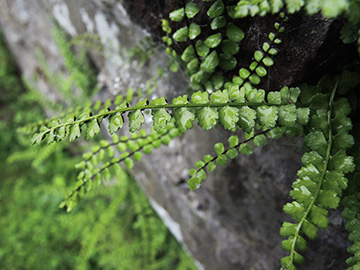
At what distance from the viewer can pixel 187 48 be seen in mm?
1133

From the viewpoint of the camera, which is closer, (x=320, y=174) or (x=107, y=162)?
(x=320, y=174)

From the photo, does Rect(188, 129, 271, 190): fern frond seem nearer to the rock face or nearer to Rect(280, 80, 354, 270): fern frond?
Rect(280, 80, 354, 270): fern frond

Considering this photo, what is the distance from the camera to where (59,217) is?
9.05 feet

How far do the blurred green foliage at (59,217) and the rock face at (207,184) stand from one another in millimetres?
417

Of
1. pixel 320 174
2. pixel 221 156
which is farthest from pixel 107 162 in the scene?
pixel 320 174

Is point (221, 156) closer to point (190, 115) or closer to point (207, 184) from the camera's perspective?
point (190, 115)

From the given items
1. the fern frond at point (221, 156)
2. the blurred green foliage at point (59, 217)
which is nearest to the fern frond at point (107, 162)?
the fern frond at point (221, 156)

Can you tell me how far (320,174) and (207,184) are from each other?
92 centimetres

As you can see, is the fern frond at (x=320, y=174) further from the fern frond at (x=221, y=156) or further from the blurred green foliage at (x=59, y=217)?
the blurred green foliage at (x=59, y=217)

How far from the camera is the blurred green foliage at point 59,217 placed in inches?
98.0

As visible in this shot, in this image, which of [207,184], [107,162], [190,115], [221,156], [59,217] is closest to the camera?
[190,115]

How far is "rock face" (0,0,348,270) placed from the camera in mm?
1349

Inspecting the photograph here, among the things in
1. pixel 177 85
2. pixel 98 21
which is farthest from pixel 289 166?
pixel 98 21

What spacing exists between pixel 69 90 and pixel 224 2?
6.61ft
